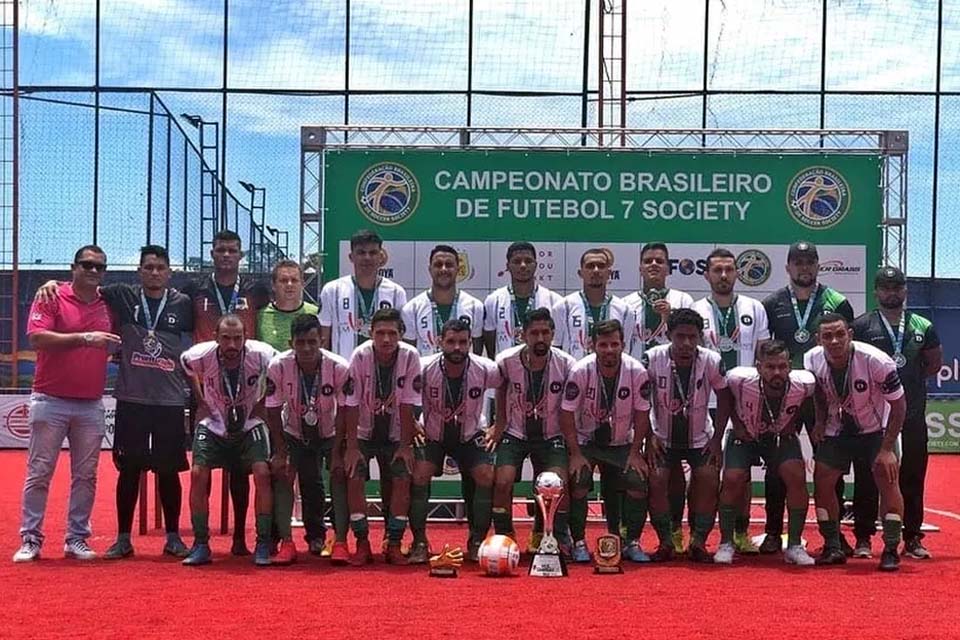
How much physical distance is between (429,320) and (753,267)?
2.82 m

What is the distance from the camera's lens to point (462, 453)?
8.35 metres

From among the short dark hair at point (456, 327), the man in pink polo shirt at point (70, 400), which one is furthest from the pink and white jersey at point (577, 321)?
the man in pink polo shirt at point (70, 400)

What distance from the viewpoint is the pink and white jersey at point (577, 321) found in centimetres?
927

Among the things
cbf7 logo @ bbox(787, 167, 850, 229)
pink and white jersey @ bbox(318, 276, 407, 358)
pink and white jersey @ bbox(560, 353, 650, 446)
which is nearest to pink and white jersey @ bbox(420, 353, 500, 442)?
pink and white jersey @ bbox(560, 353, 650, 446)

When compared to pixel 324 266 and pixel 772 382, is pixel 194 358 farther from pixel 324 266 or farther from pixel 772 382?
pixel 772 382

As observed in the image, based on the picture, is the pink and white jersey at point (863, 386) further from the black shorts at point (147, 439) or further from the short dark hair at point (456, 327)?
the black shorts at point (147, 439)

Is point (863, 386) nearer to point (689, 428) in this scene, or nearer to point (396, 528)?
point (689, 428)

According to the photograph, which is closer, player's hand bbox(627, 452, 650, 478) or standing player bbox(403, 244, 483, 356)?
player's hand bbox(627, 452, 650, 478)

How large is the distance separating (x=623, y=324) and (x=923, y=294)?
14.8 meters

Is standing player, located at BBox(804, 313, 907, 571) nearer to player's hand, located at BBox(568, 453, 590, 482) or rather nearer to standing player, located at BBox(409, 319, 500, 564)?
player's hand, located at BBox(568, 453, 590, 482)

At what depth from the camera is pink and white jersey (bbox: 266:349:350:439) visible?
8.15 m

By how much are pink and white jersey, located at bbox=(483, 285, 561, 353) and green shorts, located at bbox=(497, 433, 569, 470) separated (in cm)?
118

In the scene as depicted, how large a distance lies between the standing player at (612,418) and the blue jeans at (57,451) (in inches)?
116

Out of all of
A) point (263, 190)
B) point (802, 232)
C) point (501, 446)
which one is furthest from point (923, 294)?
point (501, 446)
